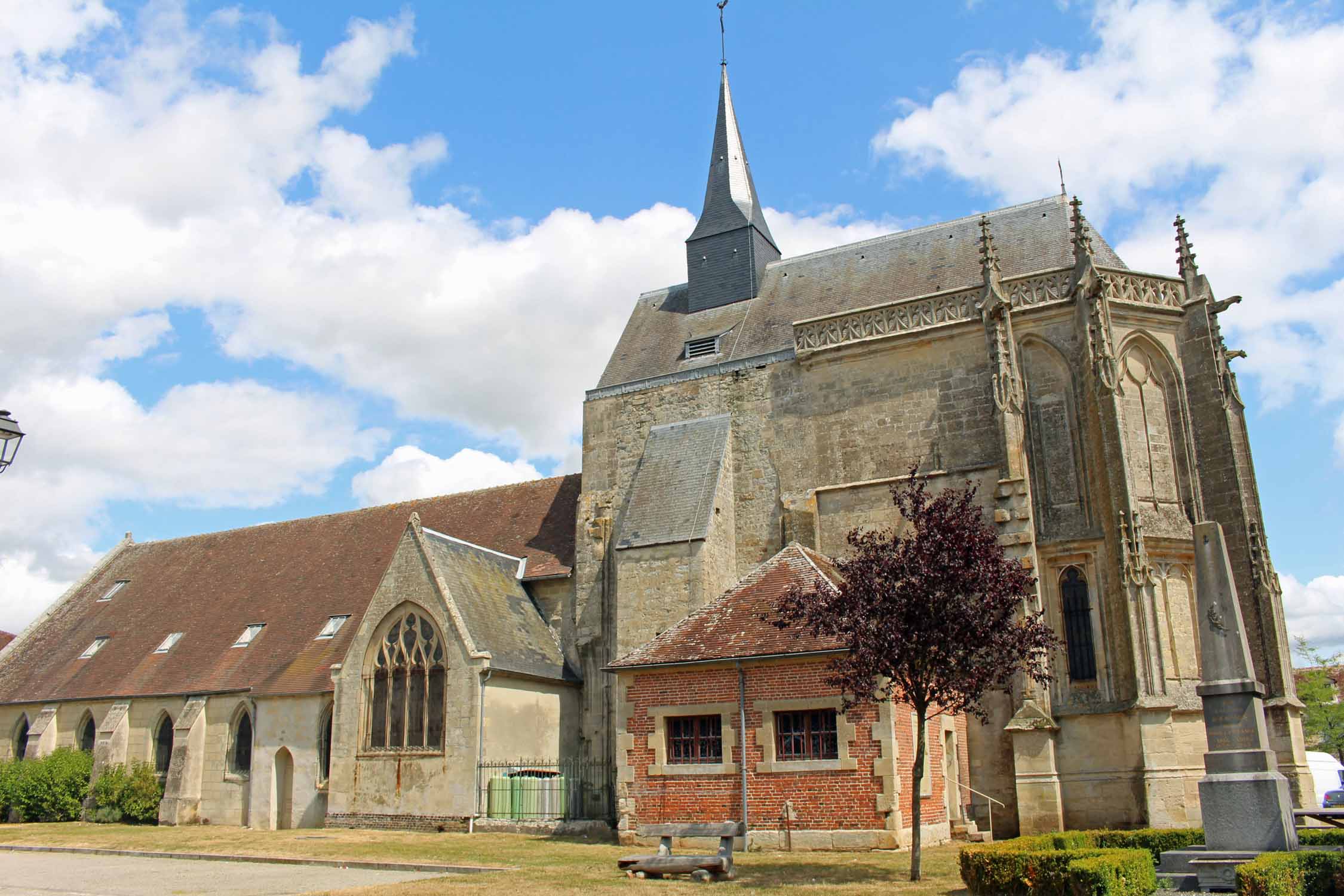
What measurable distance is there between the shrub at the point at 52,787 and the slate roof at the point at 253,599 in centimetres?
200

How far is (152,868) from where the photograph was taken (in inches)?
624

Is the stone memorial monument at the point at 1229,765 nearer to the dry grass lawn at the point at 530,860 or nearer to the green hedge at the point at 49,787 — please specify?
the dry grass lawn at the point at 530,860

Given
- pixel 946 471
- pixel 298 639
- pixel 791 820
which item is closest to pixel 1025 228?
pixel 946 471

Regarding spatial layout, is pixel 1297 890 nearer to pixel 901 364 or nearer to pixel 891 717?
pixel 891 717

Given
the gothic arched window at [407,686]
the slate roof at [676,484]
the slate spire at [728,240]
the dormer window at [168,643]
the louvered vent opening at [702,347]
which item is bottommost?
the gothic arched window at [407,686]

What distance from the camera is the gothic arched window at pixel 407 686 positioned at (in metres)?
22.1

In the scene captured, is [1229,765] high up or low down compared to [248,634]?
down

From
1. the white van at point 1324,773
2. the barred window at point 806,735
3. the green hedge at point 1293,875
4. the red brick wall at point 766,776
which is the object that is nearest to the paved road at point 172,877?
the red brick wall at point 766,776

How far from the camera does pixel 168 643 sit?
30.3m

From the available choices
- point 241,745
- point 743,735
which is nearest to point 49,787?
point 241,745

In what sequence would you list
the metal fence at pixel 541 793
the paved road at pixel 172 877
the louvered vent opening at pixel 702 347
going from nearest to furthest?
the paved road at pixel 172 877 → the metal fence at pixel 541 793 → the louvered vent opening at pixel 702 347

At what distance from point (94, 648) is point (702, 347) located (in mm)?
21170

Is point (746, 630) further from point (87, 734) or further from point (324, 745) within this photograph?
point (87, 734)

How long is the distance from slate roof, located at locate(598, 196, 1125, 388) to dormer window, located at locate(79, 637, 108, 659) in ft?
59.0
